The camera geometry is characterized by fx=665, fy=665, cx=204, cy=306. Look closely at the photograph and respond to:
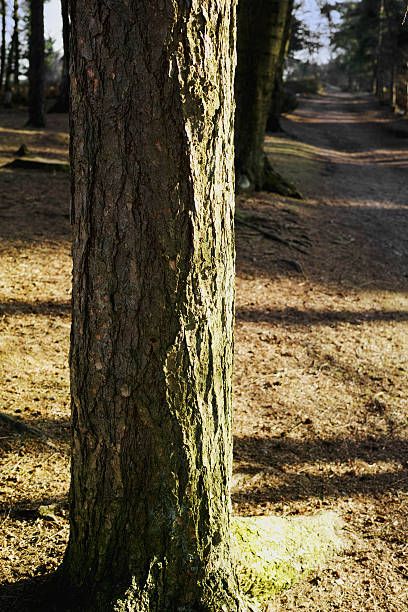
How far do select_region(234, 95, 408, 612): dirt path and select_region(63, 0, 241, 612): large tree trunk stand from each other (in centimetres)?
101

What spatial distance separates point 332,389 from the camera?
18.9ft

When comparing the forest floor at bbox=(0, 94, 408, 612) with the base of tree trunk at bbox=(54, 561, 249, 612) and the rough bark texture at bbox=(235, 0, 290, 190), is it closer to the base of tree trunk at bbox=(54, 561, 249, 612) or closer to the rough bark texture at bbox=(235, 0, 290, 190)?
the base of tree trunk at bbox=(54, 561, 249, 612)

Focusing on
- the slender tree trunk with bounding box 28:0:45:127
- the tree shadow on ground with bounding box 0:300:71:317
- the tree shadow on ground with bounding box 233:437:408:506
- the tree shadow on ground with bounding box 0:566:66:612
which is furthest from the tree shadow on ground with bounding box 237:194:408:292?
the slender tree trunk with bounding box 28:0:45:127

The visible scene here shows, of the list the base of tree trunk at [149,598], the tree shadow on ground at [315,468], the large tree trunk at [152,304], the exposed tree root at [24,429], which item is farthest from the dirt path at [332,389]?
the exposed tree root at [24,429]

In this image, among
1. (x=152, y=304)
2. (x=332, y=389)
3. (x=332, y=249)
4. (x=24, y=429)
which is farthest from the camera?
(x=332, y=249)

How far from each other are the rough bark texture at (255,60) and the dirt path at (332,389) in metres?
1.29

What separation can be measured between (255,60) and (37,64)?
738cm

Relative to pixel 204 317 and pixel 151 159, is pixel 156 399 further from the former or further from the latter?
pixel 151 159

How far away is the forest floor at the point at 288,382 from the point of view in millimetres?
3473

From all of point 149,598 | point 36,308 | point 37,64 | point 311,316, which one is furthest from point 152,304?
point 37,64

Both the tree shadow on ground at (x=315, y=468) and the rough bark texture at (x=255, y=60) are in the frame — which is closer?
the tree shadow on ground at (x=315, y=468)

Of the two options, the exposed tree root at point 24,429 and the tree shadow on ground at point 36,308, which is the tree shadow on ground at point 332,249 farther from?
the exposed tree root at point 24,429

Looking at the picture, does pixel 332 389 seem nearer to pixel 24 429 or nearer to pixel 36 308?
pixel 24 429

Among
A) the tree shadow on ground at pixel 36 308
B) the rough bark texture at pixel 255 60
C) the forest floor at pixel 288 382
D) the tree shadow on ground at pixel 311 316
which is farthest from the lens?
the rough bark texture at pixel 255 60
